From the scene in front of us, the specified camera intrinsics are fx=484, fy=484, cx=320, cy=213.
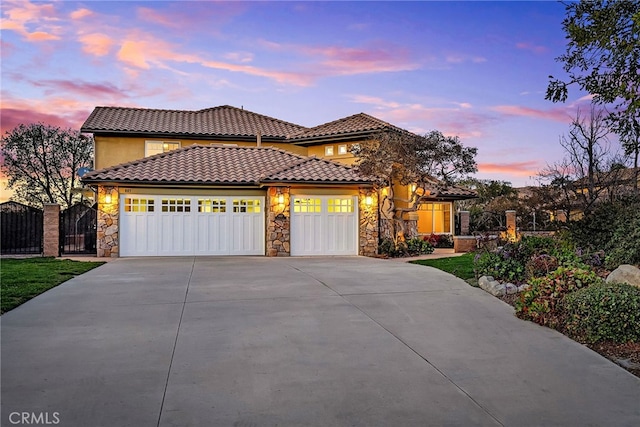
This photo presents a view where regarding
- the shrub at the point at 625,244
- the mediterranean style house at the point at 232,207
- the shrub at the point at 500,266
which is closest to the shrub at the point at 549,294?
the shrub at the point at 625,244

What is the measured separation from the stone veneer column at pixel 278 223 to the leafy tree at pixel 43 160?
1794cm

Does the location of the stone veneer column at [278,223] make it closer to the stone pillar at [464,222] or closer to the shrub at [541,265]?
the shrub at [541,265]

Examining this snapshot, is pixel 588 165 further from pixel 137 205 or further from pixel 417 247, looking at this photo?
pixel 137 205

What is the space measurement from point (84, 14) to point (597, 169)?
45.9 feet

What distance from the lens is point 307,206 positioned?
17828 millimetres

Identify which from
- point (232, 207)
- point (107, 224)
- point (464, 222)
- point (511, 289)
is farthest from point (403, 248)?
point (107, 224)

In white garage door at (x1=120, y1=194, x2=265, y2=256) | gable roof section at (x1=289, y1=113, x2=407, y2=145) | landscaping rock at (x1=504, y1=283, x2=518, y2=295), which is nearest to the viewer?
landscaping rock at (x1=504, y1=283, x2=518, y2=295)

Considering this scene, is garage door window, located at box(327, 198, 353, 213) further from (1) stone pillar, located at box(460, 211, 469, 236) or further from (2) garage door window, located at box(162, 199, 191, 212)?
(1) stone pillar, located at box(460, 211, 469, 236)

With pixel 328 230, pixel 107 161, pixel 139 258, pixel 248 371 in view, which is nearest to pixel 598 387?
pixel 248 371

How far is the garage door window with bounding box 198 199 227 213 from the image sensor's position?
57.8 ft

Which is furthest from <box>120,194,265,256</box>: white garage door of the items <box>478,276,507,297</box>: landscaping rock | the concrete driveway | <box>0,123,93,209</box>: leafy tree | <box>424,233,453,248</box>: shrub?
<box>0,123,93,209</box>: leafy tree

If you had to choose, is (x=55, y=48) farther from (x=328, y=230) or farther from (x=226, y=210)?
(x=328, y=230)

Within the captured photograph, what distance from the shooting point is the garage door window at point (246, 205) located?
17.9 metres

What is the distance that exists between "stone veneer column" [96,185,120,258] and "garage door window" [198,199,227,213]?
114 inches
